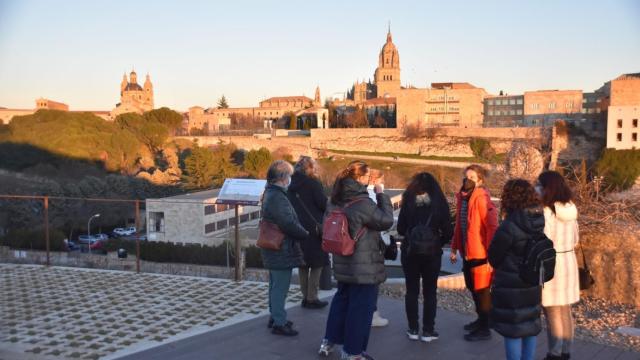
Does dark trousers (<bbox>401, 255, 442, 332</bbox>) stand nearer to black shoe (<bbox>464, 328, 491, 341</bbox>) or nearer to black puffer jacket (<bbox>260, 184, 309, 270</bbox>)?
black shoe (<bbox>464, 328, 491, 341</bbox>)

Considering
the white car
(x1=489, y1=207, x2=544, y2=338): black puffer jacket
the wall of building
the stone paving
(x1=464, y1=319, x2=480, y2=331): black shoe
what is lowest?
the white car

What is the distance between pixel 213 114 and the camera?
320 feet

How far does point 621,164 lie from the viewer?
126 feet

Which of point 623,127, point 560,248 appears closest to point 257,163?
point 623,127

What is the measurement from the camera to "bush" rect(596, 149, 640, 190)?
114 ft

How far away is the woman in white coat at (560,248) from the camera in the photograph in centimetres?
353

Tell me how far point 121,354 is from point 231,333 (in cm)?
87

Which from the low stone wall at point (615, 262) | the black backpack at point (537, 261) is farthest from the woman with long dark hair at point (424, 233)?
the low stone wall at point (615, 262)

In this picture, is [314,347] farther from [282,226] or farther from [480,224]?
[480,224]

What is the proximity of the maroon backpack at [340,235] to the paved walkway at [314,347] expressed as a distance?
889 millimetres

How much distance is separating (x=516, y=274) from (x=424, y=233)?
2.80 ft

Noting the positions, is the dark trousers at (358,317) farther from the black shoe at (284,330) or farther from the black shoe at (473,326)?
the black shoe at (473,326)

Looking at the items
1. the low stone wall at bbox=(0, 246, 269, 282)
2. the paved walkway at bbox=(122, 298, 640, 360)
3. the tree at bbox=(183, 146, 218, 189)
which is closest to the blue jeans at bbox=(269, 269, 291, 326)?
the paved walkway at bbox=(122, 298, 640, 360)

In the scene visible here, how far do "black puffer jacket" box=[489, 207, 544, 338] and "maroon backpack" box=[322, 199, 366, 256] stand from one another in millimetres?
886
